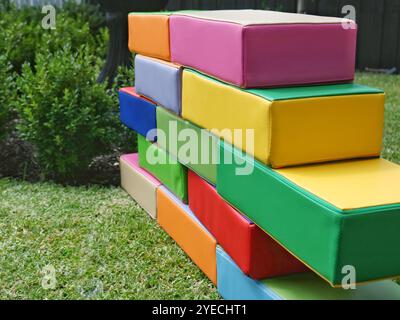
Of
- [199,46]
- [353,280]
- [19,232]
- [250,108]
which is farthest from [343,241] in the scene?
[19,232]

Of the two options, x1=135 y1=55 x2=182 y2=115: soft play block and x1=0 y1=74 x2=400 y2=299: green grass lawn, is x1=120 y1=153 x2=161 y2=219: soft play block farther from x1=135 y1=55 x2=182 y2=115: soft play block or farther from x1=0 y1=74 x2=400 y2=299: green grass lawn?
x1=135 y1=55 x2=182 y2=115: soft play block

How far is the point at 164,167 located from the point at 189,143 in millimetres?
551

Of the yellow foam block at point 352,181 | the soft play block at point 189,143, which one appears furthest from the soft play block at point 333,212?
the soft play block at point 189,143

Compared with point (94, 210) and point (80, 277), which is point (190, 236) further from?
point (94, 210)

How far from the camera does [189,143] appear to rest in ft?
9.91

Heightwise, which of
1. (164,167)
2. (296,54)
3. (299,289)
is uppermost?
(296,54)

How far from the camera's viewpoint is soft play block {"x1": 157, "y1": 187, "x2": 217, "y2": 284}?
9.42 ft

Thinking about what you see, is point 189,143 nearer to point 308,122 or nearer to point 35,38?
point 308,122

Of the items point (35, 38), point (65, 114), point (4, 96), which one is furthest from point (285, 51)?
point (35, 38)

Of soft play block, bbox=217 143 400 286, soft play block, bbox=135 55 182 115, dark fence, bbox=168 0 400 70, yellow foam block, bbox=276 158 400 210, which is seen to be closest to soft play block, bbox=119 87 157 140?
soft play block, bbox=135 55 182 115

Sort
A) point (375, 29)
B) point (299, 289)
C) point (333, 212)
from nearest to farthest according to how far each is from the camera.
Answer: point (333, 212)
point (299, 289)
point (375, 29)

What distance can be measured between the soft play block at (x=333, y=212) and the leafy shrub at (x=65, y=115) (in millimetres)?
2300

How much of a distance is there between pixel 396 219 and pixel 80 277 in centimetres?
172

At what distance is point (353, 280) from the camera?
5.96 ft
